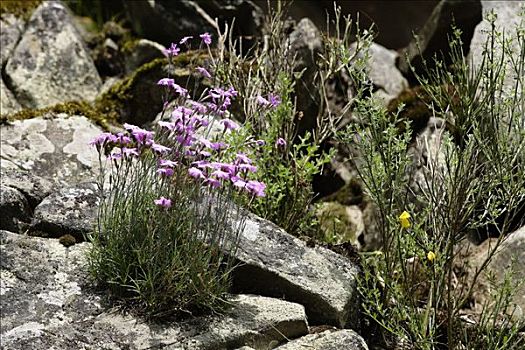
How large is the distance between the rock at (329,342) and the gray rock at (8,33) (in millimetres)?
3868

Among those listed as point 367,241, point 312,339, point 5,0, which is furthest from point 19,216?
point 5,0

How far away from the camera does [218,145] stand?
11.8 feet

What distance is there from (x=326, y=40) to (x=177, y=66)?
5.33 feet

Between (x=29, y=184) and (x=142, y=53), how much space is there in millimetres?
2523

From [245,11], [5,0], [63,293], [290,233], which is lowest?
[63,293]

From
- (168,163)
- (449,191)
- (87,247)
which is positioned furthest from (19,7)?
(449,191)

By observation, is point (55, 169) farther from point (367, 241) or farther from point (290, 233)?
point (367, 241)

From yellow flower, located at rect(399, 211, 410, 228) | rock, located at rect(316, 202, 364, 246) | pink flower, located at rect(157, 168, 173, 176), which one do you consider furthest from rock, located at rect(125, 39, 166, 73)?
yellow flower, located at rect(399, 211, 410, 228)

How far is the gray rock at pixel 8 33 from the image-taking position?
6.31 m

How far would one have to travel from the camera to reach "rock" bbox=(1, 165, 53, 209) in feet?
14.1

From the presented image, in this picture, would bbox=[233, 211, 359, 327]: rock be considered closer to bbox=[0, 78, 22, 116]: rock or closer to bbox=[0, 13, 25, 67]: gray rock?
bbox=[0, 78, 22, 116]: rock

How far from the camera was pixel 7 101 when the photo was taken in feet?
19.6

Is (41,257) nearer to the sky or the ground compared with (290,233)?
nearer to the ground

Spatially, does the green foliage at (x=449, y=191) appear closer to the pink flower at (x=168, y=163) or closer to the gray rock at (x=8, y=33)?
the pink flower at (x=168, y=163)
